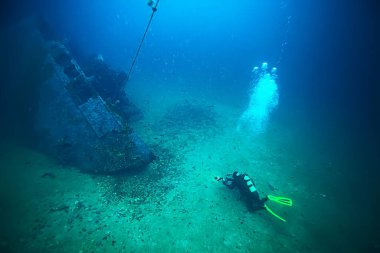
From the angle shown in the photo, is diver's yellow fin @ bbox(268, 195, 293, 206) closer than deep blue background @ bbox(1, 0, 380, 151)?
Yes

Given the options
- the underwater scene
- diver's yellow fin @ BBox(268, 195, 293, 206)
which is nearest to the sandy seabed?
the underwater scene

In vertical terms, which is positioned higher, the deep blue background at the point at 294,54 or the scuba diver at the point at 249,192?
the deep blue background at the point at 294,54

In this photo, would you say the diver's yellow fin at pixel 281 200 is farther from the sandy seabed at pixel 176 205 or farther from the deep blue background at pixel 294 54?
the deep blue background at pixel 294 54

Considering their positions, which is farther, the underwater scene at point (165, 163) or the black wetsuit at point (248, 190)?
the black wetsuit at point (248, 190)

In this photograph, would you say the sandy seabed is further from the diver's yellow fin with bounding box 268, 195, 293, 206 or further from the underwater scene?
the diver's yellow fin with bounding box 268, 195, 293, 206

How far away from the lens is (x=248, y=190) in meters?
7.42

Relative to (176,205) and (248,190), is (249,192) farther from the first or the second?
(176,205)

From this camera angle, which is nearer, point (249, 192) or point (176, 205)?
point (176, 205)

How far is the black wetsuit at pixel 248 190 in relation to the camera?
7387mm

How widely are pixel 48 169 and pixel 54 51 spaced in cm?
628

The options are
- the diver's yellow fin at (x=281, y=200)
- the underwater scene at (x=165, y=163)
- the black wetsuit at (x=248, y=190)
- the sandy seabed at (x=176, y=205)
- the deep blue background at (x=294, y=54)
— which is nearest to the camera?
the sandy seabed at (x=176, y=205)

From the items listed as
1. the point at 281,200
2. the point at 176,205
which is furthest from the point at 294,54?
the point at 176,205

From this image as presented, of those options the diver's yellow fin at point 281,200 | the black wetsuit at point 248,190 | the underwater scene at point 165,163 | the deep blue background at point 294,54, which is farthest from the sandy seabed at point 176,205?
the deep blue background at point 294,54

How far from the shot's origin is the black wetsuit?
739 cm
